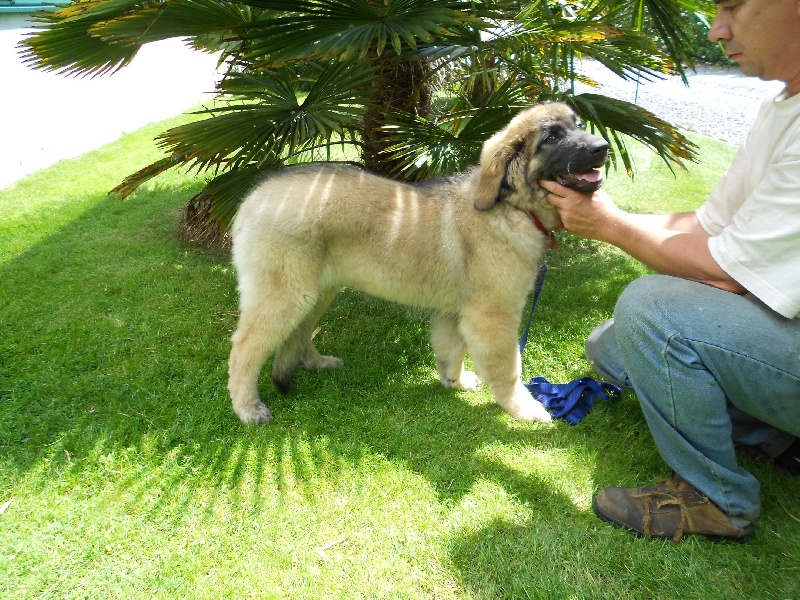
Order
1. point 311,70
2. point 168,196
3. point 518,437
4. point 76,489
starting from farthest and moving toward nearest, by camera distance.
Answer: point 168,196, point 311,70, point 518,437, point 76,489

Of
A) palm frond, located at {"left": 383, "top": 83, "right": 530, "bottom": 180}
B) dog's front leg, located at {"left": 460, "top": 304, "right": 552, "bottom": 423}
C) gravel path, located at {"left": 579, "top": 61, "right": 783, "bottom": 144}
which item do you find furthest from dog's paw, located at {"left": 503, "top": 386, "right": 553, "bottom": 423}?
gravel path, located at {"left": 579, "top": 61, "right": 783, "bottom": 144}

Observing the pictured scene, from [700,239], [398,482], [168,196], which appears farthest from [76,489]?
[168,196]

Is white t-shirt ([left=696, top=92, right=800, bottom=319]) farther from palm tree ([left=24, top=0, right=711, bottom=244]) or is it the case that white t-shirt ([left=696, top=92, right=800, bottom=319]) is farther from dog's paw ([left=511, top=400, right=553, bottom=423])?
palm tree ([left=24, top=0, right=711, bottom=244])

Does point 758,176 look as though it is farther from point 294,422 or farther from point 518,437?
point 294,422

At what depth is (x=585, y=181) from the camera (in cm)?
267

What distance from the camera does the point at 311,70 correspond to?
433 centimetres

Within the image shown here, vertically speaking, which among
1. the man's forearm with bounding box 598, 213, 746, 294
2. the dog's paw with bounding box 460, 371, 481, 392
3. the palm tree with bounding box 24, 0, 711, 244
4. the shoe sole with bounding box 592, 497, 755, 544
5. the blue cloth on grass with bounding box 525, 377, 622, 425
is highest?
the palm tree with bounding box 24, 0, 711, 244

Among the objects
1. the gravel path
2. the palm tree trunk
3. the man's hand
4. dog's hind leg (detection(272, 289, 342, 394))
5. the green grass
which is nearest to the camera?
the green grass

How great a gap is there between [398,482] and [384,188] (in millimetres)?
1572

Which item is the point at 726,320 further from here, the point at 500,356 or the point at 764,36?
the point at 500,356

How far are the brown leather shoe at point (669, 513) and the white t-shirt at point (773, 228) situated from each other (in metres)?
0.83

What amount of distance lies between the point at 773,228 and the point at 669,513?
1.18 m

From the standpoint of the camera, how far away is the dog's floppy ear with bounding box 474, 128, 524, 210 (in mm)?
2924

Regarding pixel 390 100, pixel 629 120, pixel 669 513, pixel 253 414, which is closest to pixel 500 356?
pixel 669 513
